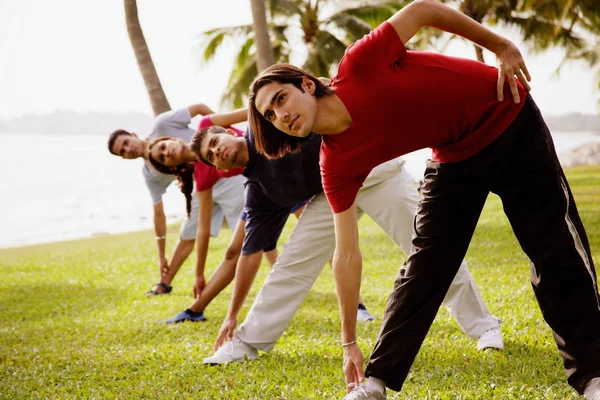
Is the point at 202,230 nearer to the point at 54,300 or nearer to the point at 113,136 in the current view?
the point at 113,136

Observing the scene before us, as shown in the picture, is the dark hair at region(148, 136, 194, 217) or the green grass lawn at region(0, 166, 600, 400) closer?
the green grass lawn at region(0, 166, 600, 400)

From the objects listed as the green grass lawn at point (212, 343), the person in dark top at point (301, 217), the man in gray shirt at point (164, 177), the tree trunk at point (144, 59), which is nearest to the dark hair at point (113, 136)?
the man in gray shirt at point (164, 177)

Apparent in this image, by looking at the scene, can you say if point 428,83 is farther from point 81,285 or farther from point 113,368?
point 81,285

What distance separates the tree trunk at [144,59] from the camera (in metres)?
12.3

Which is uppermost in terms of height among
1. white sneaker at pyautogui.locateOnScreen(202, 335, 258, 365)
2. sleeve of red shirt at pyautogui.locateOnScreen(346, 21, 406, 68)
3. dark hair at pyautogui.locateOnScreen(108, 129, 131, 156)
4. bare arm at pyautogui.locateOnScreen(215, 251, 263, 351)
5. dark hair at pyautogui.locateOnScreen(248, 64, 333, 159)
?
sleeve of red shirt at pyautogui.locateOnScreen(346, 21, 406, 68)

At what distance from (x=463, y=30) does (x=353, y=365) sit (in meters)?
1.70

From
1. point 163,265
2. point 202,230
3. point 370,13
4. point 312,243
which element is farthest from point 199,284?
point 370,13

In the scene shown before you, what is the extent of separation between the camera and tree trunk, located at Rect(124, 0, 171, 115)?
40.3ft

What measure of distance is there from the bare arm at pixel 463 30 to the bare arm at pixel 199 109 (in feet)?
13.8

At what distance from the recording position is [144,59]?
12.3 m

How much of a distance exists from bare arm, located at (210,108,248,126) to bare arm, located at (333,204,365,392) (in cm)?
230

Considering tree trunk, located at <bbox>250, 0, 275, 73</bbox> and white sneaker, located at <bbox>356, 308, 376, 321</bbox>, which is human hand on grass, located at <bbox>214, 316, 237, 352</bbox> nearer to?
white sneaker, located at <bbox>356, 308, 376, 321</bbox>

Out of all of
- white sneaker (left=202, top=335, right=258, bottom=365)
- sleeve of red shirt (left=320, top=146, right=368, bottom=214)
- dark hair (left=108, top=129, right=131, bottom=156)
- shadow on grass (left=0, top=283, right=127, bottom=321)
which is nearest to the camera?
sleeve of red shirt (left=320, top=146, right=368, bottom=214)

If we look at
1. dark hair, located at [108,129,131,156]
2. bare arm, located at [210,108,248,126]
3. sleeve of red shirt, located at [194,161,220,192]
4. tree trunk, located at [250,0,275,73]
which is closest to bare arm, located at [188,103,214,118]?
dark hair, located at [108,129,131,156]
